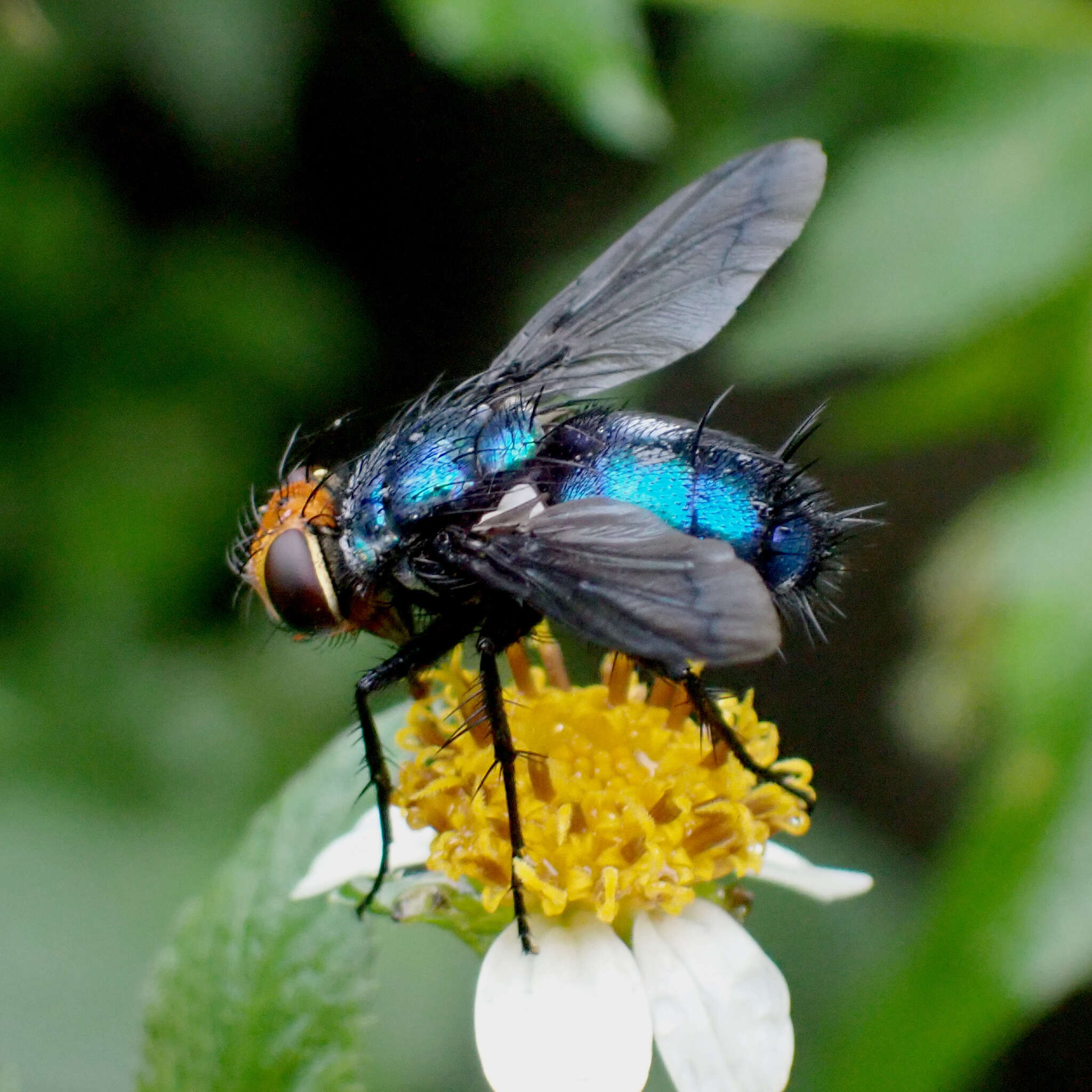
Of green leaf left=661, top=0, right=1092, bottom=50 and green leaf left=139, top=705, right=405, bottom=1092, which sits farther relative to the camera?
green leaf left=661, top=0, right=1092, bottom=50

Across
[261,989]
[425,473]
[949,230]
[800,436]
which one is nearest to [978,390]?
[949,230]

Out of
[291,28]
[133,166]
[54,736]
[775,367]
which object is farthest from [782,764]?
[133,166]

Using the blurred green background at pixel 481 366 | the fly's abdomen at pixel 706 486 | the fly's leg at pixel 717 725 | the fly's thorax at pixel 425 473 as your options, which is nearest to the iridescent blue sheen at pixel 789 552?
the fly's abdomen at pixel 706 486

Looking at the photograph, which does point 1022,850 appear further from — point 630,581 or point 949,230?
point 949,230

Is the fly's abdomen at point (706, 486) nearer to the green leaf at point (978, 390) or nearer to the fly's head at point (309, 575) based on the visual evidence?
the fly's head at point (309, 575)

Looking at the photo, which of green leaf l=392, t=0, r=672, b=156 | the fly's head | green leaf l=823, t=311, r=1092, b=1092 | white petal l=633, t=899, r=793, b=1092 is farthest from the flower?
green leaf l=392, t=0, r=672, b=156

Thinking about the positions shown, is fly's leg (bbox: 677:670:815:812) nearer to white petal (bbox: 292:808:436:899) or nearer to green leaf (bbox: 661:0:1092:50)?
white petal (bbox: 292:808:436:899)

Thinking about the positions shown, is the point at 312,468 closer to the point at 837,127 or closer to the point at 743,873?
the point at 743,873
